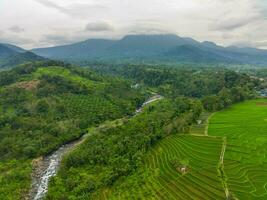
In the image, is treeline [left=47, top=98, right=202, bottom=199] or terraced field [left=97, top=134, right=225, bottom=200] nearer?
terraced field [left=97, top=134, right=225, bottom=200]

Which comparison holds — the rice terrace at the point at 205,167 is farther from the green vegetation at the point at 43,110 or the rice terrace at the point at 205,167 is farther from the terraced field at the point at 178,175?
the green vegetation at the point at 43,110

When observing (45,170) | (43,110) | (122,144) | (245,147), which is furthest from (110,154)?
(43,110)

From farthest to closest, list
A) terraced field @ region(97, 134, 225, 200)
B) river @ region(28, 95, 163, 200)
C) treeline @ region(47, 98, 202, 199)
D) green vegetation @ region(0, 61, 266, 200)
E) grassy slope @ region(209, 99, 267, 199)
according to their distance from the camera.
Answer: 1. river @ region(28, 95, 163, 200)
2. treeline @ region(47, 98, 202, 199)
3. green vegetation @ region(0, 61, 266, 200)
4. terraced field @ region(97, 134, 225, 200)
5. grassy slope @ region(209, 99, 267, 199)

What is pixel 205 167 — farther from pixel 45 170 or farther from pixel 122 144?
pixel 45 170

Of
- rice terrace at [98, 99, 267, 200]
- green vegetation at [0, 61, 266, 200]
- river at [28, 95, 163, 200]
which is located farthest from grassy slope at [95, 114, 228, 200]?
river at [28, 95, 163, 200]

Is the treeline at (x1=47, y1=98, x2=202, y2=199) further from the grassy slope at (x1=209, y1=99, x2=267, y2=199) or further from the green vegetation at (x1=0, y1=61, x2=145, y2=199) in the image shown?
the grassy slope at (x1=209, y1=99, x2=267, y2=199)

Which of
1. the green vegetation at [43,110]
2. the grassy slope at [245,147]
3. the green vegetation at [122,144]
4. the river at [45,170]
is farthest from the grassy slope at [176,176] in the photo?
the green vegetation at [43,110]

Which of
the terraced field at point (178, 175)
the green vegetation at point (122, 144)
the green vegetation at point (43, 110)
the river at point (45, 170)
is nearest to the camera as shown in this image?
the terraced field at point (178, 175)
